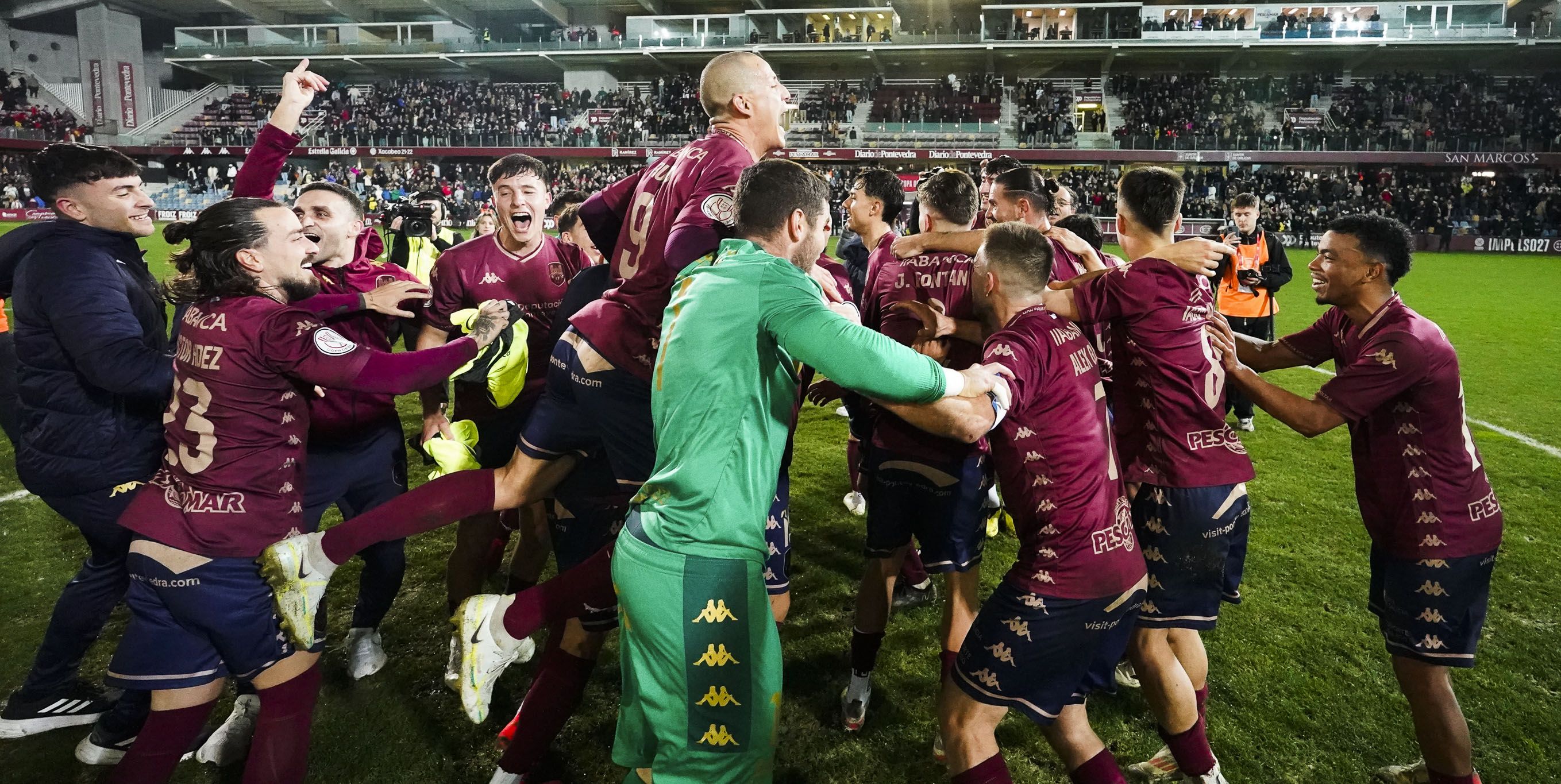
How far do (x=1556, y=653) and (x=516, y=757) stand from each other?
5.27 meters

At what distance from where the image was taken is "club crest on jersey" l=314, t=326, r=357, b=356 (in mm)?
2695

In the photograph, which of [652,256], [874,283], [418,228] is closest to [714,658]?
[652,256]

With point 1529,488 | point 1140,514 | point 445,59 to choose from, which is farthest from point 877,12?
point 1140,514

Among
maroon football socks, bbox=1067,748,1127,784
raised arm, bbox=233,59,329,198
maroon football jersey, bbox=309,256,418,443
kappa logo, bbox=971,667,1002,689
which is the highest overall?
raised arm, bbox=233,59,329,198

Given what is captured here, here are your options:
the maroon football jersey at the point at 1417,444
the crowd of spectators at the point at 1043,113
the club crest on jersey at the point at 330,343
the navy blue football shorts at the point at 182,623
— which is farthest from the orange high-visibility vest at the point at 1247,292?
the crowd of spectators at the point at 1043,113

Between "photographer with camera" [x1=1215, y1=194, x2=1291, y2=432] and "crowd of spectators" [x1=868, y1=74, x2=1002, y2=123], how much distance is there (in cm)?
3122

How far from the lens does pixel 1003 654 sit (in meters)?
2.63

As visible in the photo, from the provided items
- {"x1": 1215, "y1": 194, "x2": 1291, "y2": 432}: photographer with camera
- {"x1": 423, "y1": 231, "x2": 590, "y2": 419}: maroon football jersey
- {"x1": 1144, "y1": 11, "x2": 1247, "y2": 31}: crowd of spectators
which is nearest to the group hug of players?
{"x1": 423, "y1": 231, "x2": 590, "y2": 419}: maroon football jersey

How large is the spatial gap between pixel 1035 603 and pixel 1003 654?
19 cm

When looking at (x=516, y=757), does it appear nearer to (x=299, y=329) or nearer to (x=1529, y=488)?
(x=299, y=329)

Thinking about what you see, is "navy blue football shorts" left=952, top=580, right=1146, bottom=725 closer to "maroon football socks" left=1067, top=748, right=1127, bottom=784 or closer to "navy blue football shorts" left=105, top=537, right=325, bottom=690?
"maroon football socks" left=1067, top=748, right=1127, bottom=784

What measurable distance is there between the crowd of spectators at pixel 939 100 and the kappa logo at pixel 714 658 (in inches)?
1557

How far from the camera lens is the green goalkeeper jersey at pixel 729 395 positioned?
216 centimetres

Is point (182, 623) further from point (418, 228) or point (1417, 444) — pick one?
point (1417, 444)
